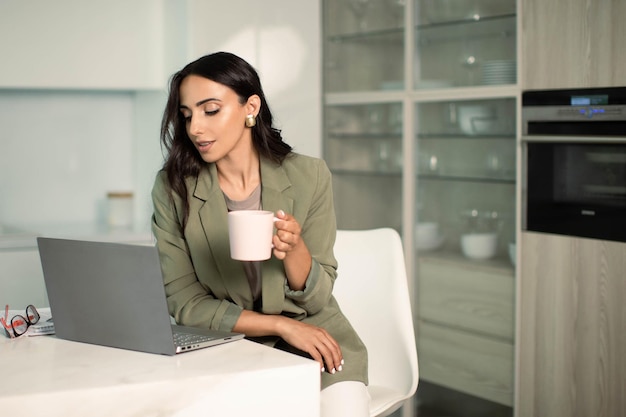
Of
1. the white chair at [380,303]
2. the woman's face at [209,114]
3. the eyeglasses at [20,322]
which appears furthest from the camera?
the white chair at [380,303]

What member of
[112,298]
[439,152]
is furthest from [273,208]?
[439,152]

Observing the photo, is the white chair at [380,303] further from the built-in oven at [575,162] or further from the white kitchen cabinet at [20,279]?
the white kitchen cabinet at [20,279]

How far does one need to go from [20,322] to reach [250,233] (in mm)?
500

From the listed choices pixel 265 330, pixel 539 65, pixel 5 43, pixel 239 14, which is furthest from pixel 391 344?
pixel 5 43

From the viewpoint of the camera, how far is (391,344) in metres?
2.21

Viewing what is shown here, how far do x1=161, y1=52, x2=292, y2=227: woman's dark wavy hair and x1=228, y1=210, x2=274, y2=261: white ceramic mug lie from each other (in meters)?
0.43

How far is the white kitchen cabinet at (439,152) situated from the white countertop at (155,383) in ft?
6.63

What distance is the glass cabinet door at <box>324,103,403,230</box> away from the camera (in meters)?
3.79

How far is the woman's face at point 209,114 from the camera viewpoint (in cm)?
185

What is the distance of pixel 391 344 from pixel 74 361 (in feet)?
3.30

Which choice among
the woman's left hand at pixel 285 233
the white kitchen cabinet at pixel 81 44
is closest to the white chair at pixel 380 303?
the woman's left hand at pixel 285 233

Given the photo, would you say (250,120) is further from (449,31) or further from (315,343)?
(449,31)

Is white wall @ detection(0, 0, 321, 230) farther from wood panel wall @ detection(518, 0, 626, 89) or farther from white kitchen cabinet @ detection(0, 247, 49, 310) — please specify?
wood panel wall @ detection(518, 0, 626, 89)

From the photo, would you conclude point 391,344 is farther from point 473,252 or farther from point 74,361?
point 473,252
